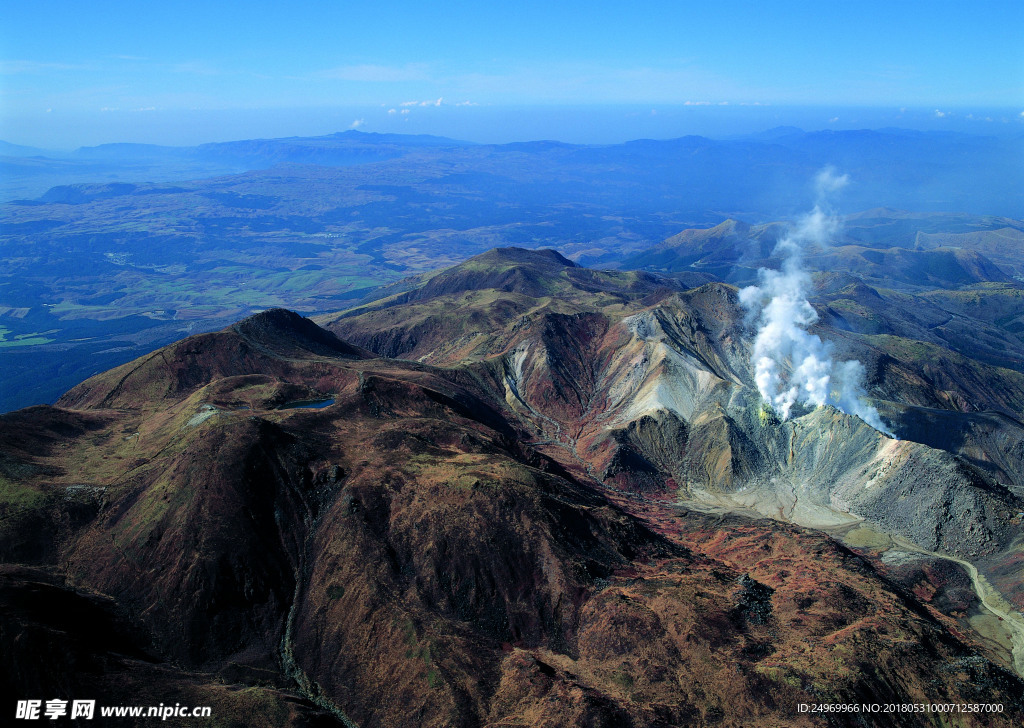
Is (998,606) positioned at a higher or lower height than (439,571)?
lower

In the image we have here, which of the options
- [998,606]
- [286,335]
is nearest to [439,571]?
[998,606]

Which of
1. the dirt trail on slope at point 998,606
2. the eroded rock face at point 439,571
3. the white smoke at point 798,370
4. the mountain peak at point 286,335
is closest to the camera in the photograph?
the eroded rock face at point 439,571

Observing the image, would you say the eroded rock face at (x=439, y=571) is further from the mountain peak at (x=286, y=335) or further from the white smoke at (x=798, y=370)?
the mountain peak at (x=286, y=335)

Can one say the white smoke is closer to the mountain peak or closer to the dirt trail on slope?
the dirt trail on slope

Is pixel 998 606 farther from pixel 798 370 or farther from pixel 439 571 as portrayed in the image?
pixel 439 571

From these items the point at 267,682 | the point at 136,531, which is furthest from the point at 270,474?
the point at 267,682

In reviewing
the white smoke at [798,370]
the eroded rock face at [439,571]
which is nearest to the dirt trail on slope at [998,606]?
the eroded rock face at [439,571]

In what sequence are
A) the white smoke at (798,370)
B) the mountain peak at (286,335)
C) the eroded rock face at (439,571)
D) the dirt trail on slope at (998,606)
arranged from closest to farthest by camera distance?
1. the eroded rock face at (439,571)
2. the dirt trail on slope at (998,606)
3. the white smoke at (798,370)
4. the mountain peak at (286,335)

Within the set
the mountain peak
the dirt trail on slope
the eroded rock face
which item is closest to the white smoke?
the eroded rock face
